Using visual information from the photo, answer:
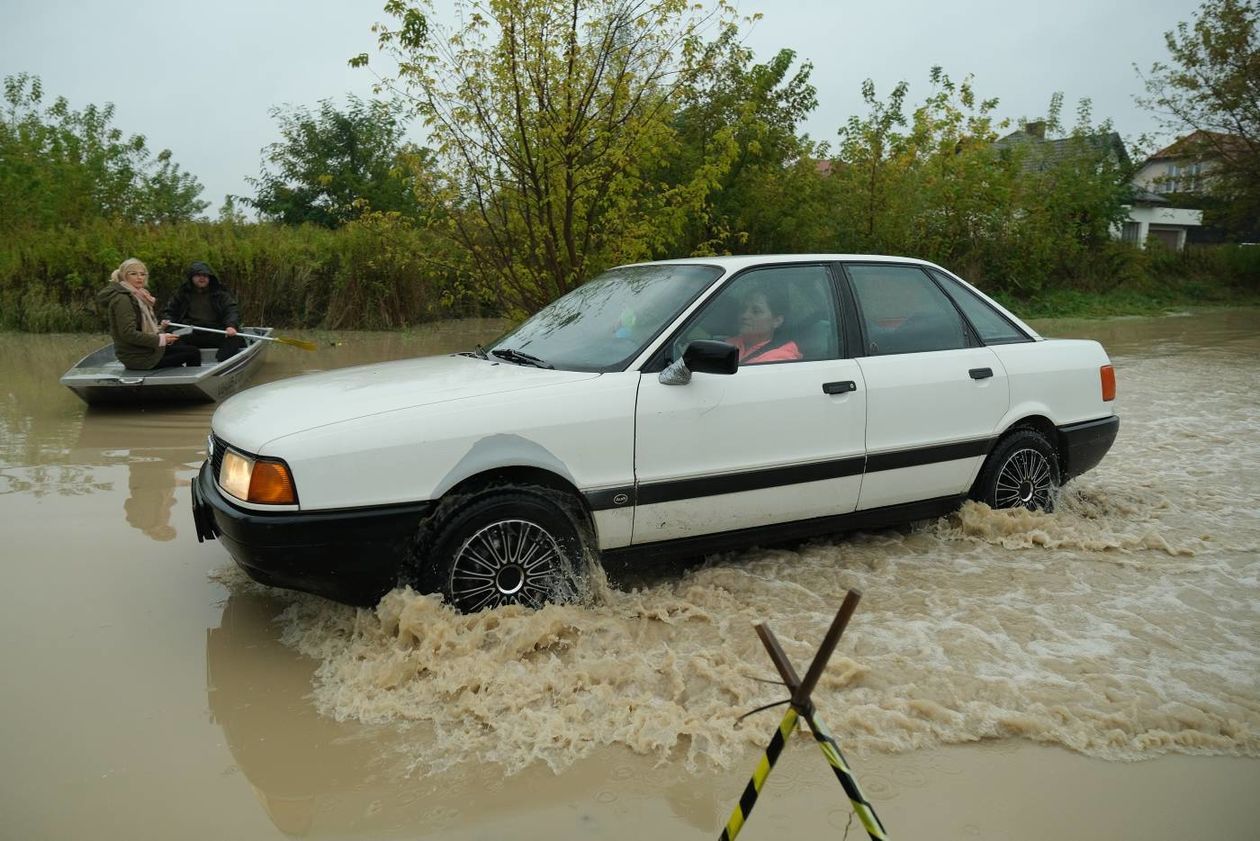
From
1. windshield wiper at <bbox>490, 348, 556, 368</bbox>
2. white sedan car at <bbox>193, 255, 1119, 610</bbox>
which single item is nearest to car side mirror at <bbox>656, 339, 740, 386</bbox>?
white sedan car at <bbox>193, 255, 1119, 610</bbox>

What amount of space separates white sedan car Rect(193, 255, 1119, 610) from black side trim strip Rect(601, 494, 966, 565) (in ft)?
0.04

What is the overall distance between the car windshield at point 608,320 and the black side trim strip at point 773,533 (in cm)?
87

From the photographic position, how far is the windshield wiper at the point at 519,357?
4.60 meters

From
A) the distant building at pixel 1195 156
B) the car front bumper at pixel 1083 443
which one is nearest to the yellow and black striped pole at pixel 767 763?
the car front bumper at pixel 1083 443

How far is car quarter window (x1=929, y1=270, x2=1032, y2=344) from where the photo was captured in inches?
217

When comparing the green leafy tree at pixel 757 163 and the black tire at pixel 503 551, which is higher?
the green leafy tree at pixel 757 163

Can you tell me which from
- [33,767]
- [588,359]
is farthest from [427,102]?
[33,767]

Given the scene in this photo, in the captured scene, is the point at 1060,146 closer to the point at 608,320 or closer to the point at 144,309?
the point at 144,309

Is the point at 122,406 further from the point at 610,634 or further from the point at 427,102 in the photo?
the point at 610,634

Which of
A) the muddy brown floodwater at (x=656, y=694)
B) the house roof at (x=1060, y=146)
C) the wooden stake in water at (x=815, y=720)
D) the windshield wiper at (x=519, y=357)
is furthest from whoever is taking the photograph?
the house roof at (x=1060, y=146)

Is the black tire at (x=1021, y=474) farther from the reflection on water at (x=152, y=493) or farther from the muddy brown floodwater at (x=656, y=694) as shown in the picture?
the reflection on water at (x=152, y=493)

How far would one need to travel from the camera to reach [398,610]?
12.6 ft

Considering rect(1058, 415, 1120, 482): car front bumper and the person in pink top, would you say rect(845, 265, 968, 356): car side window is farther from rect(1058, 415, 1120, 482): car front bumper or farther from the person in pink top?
rect(1058, 415, 1120, 482): car front bumper

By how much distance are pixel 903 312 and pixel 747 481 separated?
152 centimetres
